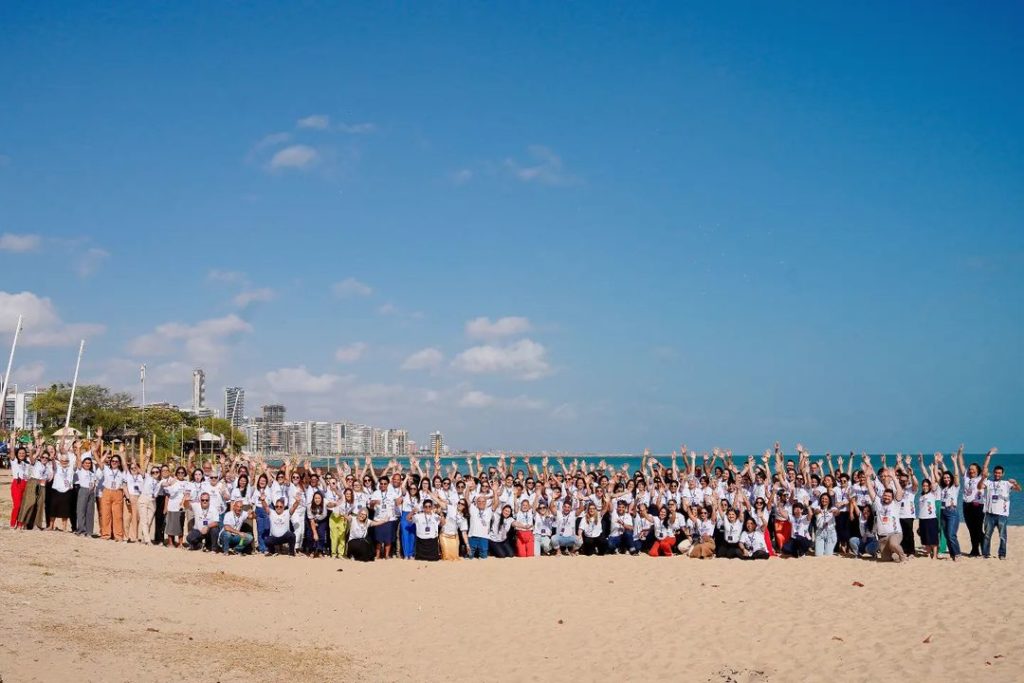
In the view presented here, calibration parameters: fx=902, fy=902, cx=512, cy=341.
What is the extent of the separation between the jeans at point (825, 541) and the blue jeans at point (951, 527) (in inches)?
73.8

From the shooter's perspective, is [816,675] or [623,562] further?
[623,562]

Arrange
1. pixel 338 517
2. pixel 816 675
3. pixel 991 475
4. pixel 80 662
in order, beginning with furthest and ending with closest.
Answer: pixel 338 517
pixel 991 475
pixel 816 675
pixel 80 662

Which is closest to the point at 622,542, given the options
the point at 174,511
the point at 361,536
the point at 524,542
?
the point at 524,542

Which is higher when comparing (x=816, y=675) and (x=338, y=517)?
(x=338, y=517)

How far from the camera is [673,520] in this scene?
17.2 metres

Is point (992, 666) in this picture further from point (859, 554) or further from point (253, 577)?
point (253, 577)

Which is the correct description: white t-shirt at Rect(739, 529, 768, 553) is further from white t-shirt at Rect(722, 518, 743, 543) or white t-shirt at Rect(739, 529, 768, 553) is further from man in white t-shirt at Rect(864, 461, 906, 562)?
man in white t-shirt at Rect(864, 461, 906, 562)

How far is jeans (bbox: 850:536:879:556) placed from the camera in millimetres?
16141

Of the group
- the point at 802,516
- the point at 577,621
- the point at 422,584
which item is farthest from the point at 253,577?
the point at 802,516

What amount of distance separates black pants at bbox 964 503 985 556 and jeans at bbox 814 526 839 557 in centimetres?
232

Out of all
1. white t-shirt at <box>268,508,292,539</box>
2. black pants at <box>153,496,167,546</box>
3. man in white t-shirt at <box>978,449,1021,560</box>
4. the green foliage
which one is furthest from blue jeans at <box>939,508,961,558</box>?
the green foliage

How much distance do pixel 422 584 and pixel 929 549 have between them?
30.0ft

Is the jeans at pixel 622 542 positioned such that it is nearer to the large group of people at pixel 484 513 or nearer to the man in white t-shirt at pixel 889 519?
the large group of people at pixel 484 513

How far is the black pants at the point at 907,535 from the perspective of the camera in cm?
1598
